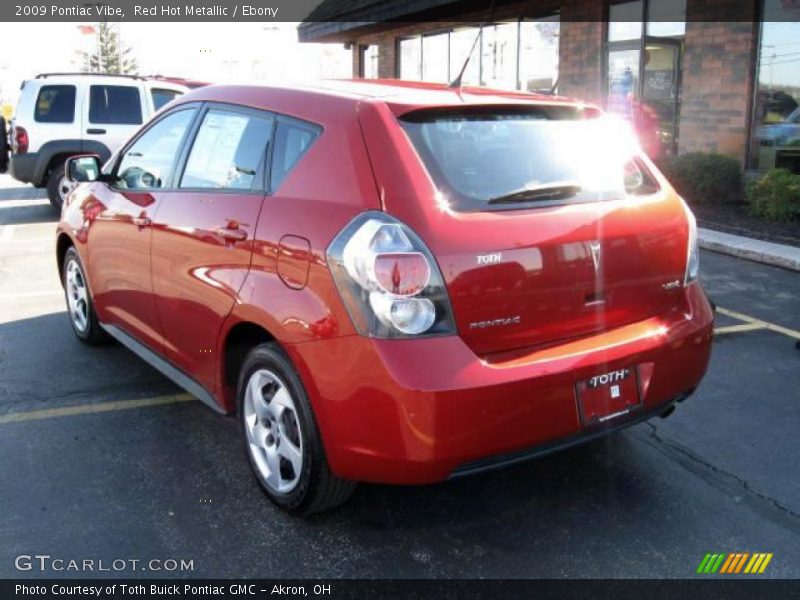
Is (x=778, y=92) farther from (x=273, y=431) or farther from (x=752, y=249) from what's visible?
(x=273, y=431)

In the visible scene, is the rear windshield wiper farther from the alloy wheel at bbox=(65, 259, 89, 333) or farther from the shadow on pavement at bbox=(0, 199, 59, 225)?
the shadow on pavement at bbox=(0, 199, 59, 225)

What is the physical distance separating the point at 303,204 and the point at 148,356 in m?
1.72

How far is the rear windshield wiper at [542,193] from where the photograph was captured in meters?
3.00

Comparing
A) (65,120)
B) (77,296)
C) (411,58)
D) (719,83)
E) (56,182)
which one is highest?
(411,58)

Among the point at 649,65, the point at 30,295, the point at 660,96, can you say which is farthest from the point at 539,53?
the point at 30,295

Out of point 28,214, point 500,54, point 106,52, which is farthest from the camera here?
point 106,52

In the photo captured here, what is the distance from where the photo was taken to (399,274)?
2.70 m

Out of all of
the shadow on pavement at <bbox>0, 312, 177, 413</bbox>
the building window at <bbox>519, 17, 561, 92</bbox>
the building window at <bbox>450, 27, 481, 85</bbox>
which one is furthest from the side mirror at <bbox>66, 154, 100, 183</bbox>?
the building window at <bbox>450, 27, 481, 85</bbox>

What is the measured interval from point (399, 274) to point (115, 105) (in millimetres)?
11024

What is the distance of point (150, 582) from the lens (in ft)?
9.30

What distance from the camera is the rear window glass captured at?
9.77 feet

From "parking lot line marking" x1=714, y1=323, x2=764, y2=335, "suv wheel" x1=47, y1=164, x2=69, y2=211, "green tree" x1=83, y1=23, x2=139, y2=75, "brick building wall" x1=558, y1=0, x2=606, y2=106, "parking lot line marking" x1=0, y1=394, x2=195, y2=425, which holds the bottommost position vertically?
"parking lot line marking" x1=0, y1=394, x2=195, y2=425

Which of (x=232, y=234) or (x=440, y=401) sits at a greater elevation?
(x=232, y=234)

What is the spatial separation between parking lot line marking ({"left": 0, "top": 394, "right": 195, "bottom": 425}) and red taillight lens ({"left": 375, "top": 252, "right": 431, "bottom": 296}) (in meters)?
2.25
